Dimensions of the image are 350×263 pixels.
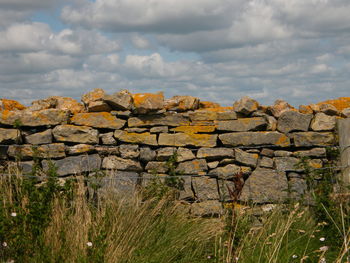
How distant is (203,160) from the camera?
279 inches

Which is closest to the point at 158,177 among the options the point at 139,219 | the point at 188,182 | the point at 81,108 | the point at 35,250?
the point at 188,182

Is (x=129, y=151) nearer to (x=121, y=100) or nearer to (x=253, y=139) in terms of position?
(x=121, y=100)

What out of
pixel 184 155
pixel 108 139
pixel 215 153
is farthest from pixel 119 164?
pixel 215 153

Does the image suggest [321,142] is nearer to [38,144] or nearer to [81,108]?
[81,108]

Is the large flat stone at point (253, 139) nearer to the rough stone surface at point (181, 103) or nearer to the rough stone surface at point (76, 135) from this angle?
the rough stone surface at point (181, 103)

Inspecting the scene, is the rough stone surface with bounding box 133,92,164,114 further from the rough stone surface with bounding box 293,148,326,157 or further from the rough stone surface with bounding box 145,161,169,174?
the rough stone surface with bounding box 293,148,326,157

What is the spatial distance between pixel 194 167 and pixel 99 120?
1567mm

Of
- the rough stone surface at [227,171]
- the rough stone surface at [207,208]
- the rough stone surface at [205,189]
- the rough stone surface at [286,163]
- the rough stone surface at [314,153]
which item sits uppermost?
the rough stone surface at [314,153]

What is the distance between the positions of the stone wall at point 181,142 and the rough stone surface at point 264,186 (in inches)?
0.6

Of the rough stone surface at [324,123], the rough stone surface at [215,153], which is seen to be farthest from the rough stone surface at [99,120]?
the rough stone surface at [324,123]

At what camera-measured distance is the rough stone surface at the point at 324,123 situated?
719 cm

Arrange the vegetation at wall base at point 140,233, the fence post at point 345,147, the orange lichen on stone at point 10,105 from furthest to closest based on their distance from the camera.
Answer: the orange lichen on stone at point 10,105, the fence post at point 345,147, the vegetation at wall base at point 140,233

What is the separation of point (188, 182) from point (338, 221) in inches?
89.7

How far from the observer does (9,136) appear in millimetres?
7227
